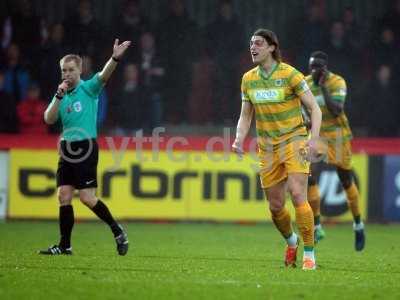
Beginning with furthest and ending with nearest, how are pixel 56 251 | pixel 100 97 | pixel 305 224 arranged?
pixel 100 97 → pixel 56 251 → pixel 305 224

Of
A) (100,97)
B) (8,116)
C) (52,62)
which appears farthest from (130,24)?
(8,116)

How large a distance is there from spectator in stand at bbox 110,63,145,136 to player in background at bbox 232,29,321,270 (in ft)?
27.1

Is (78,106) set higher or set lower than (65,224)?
higher

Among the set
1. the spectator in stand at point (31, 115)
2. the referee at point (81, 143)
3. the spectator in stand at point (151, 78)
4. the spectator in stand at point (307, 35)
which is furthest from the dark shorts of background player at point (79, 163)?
the spectator in stand at point (307, 35)

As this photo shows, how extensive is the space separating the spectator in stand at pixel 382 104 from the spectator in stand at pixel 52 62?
521 centimetres

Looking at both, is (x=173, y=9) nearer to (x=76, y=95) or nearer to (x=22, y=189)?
(x=22, y=189)

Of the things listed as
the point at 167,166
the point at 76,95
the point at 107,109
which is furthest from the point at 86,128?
the point at 107,109

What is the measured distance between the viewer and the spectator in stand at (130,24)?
1859 centimetres

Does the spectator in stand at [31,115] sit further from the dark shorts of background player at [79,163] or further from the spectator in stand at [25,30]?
the dark shorts of background player at [79,163]

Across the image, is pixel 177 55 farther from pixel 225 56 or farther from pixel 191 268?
pixel 191 268

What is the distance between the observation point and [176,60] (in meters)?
18.9

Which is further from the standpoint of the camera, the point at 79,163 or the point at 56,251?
the point at 56,251

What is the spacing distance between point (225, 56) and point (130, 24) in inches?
67.4

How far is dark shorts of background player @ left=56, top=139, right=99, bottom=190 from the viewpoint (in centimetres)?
1114
